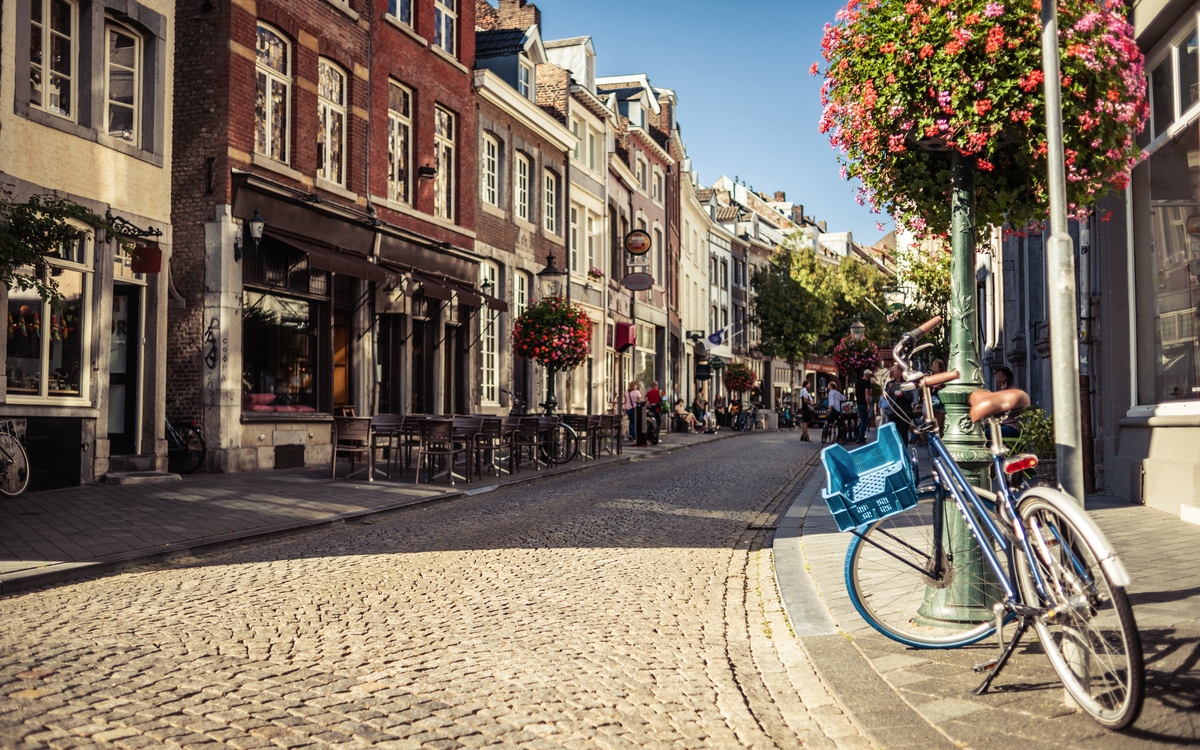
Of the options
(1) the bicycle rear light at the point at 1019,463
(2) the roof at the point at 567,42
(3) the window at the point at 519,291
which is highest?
(2) the roof at the point at 567,42

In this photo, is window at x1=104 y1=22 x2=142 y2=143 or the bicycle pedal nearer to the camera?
the bicycle pedal

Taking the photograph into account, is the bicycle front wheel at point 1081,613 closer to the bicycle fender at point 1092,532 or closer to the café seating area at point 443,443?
the bicycle fender at point 1092,532

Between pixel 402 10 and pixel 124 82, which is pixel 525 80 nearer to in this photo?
pixel 402 10

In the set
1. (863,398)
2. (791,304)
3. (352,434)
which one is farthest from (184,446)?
(791,304)

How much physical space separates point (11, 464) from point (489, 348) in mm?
14146

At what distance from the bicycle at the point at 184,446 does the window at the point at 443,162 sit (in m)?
8.61

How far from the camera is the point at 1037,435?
11398mm

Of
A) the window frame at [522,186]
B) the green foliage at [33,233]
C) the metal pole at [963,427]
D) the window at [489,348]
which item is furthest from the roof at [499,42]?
the metal pole at [963,427]

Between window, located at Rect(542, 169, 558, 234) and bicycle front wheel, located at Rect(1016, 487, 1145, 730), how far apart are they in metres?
25.1

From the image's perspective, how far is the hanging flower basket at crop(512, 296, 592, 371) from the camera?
2058cm

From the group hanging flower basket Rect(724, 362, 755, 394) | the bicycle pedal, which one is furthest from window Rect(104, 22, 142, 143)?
hanging flower basket Rect(724, 362, 755, 394)

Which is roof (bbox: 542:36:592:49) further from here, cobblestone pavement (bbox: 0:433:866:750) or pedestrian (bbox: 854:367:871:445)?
cobblestone pavement (bbox: 0:433:866:750)

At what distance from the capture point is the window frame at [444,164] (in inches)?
882

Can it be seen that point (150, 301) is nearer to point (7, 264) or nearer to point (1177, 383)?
point (7, 264)
